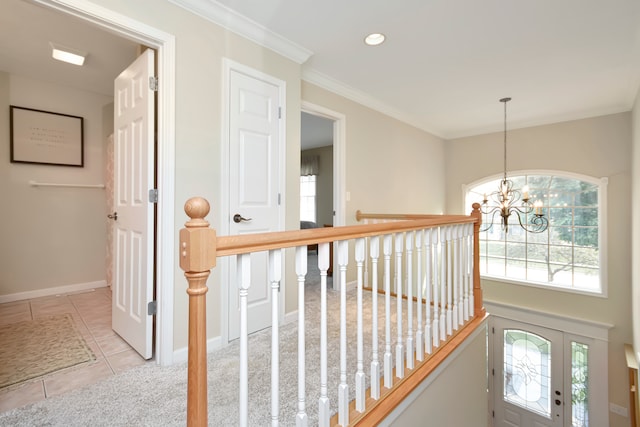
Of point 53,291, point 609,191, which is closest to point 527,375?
point 609,191

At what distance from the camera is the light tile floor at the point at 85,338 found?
1509mm

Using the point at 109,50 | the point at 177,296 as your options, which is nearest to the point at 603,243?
the point at 177,296

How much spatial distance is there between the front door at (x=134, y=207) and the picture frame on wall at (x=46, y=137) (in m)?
1.68

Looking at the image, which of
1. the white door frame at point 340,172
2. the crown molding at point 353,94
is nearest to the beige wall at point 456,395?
the white door frame at point 340,172

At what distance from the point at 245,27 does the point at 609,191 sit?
490cm

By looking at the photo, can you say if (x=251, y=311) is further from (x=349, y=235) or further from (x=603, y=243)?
(x=603, y=243)

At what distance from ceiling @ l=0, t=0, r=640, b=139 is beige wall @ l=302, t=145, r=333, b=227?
3261 mm

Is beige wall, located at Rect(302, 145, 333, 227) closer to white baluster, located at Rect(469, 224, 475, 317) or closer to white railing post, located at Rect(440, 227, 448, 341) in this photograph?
white baluster, located at Rect(469, 224, 475, 317)

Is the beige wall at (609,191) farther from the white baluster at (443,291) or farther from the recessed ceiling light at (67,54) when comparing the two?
the recessed ceiling light at (67,54)

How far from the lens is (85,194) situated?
3.42 metres

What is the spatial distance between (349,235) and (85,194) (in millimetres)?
3665

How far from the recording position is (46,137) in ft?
10.3

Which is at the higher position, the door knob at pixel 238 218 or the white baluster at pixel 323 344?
the door knob at pixel 238 218

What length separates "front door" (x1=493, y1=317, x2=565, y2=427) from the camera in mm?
4289
